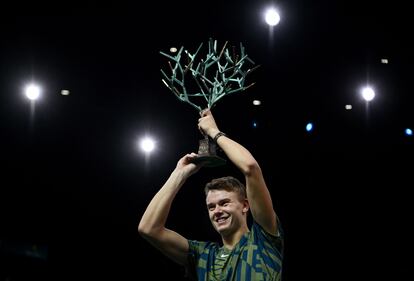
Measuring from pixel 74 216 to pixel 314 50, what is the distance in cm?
308

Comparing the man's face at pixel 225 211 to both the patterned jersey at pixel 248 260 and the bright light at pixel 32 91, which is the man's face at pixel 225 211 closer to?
the patterned jersey at pixel 248 260

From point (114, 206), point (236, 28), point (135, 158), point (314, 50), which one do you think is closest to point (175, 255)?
point (236, 28)

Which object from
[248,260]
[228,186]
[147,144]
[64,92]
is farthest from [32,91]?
[248,260]

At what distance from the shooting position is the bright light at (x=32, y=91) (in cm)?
458

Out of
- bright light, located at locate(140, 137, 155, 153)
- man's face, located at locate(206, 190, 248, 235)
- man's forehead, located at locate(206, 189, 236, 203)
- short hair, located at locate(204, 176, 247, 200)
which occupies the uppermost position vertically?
bright light, located at locate(140, 137, 155, 153)

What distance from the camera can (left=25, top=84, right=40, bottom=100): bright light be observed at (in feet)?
15.0

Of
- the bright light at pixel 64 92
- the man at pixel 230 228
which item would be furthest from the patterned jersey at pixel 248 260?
the bright light at pixel 64 92

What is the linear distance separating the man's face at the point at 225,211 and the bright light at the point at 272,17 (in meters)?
2.40

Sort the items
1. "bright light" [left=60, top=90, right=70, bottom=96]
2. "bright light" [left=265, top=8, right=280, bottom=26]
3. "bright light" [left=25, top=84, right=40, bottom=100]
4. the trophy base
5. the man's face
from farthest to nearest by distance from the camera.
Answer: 1. "bright light" [left=60, top=90, right=70, bottom=96]
2. "bright light" [left=25, top=84, right=40, bottom=100]
3. "bright light" [left=265, top=8, right=280, bottom=26]
4. the trophy base
5. the man's face

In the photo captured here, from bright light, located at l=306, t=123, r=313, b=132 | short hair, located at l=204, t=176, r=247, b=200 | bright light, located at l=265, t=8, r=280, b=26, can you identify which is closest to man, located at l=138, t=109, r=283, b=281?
short hair, located at l=204, t=176, r=247, b=200

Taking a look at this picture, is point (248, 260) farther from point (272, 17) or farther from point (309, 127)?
point (309, 127)

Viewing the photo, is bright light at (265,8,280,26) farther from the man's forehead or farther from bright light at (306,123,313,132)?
the man's forehead

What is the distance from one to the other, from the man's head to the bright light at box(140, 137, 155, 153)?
10.2ft

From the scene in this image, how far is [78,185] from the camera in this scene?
5.35 metres
